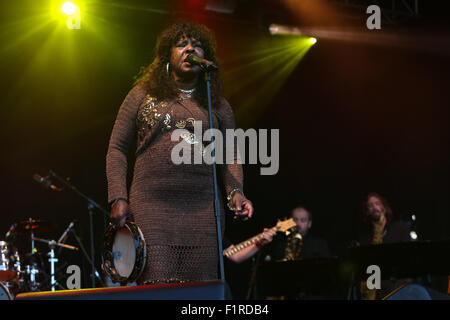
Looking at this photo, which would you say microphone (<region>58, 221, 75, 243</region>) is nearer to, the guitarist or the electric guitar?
the electric guitar

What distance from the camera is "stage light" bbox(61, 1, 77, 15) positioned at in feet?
21.9

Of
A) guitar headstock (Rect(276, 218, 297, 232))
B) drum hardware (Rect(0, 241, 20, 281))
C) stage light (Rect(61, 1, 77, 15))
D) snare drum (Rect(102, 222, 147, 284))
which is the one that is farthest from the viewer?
guitar headstock (Rect(276, 218, 297, 232))

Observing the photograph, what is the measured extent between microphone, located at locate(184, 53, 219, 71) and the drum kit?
4.29m

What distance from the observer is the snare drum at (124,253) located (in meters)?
2.35

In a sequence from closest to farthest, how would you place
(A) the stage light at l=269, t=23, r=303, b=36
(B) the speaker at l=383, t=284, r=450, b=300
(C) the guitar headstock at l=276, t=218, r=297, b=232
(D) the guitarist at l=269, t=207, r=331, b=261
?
(B) the speaker at l=383, t=284, r=450, b=300 → (C) the guitar headstock at l=276, t=218, r=297, b=232 → (A) the stage light at l=269, t=23, r=303, b=36 → (D) the guitarist at l=269, t=207, r=331, b=261

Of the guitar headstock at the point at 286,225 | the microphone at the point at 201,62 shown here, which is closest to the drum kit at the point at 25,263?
the guitar headstock at the point at 286,225

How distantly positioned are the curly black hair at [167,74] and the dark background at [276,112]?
4.26m

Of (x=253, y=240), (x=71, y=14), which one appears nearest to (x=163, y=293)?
(x=253, y=240)

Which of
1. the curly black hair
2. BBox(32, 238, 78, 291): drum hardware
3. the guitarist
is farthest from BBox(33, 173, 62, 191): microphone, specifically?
the curly black hair

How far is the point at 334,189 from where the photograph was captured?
29.7ft

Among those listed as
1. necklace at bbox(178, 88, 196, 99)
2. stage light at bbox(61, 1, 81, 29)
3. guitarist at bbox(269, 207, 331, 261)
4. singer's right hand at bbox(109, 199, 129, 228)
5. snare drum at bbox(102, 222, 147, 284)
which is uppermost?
stage light at bbox(61, 1, 81, 29)

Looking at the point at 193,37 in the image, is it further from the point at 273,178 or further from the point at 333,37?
the point at 273,178
